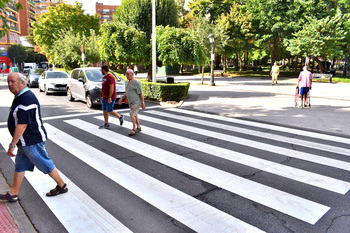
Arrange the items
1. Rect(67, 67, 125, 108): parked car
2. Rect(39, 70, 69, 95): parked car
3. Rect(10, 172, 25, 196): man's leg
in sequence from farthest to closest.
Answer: Rect(39, 70, 69, 95): parked car < Rect(67, 67, 125, 108): parked car < Rect(10, 172, 25, 196): man's leg

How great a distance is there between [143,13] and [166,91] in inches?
287

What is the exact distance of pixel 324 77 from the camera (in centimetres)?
2672

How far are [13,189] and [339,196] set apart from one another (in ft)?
15.7

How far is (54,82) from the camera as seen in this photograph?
56.1 ft

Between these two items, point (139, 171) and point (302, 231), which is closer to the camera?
point (302, 231)

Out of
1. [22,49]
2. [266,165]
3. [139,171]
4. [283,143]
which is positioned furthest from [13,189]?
[22,49]

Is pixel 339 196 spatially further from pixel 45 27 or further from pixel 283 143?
pixel 45 27

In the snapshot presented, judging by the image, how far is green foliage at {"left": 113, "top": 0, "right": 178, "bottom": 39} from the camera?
17.9 m

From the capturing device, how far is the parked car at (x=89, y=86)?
11.8 meters

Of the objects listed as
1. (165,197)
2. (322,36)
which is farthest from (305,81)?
(322,36)

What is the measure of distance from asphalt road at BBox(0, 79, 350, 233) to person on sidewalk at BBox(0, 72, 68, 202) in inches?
20.2

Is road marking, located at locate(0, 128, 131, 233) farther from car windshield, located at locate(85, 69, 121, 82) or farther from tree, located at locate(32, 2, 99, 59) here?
tree, located at locate(32, 2, 99, 59)

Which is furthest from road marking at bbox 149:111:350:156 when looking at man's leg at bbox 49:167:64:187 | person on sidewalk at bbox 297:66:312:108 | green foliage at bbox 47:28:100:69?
green foliage at bbox 47:28:100:69

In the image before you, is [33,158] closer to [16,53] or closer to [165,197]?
[165,197]
